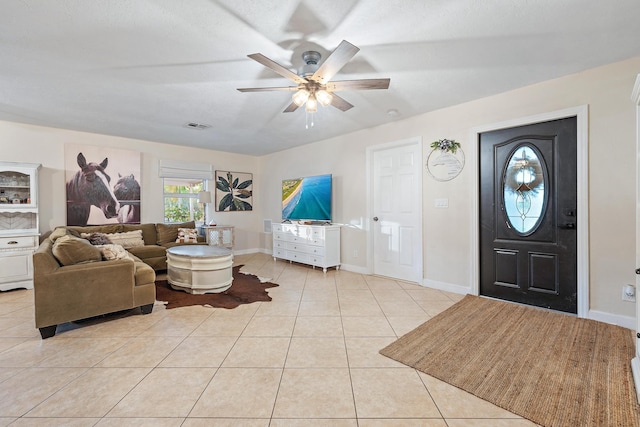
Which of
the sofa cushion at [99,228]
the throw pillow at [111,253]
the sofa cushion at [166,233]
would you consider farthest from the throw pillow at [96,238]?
the throw pillow at [111,253]

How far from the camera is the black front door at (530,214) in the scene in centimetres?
287

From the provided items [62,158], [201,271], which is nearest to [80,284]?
[201,271]

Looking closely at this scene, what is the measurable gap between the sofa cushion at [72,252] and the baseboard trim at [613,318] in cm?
494

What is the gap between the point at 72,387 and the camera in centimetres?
174

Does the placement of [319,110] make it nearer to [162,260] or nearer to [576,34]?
[576,34]

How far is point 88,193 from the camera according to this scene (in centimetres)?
476

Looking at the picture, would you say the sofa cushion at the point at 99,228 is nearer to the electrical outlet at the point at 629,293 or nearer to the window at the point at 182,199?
the window at the point at 182,199

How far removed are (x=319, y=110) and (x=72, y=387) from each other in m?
3.56

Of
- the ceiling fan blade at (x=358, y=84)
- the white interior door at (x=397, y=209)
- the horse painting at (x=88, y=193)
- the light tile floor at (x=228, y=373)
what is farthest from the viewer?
the horse painting at (x=88, y=193)

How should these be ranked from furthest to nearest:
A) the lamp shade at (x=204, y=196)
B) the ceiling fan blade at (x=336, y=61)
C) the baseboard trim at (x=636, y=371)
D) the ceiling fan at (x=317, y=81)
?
the lamp shade at (x=204, y=196)
the ceiling fan at (x=317, y=81)
the ceiling fan blade at (x=336, y=61)
the baseboard trim at (x=636, y=371)

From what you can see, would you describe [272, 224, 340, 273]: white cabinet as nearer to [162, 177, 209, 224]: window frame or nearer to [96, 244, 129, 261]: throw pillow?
[162, 177, 209, 224]: window frame

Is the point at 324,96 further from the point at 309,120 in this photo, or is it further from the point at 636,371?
the point at 636,371

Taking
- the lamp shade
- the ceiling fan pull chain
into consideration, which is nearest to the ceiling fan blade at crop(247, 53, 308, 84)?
the ceiling fan pull chain

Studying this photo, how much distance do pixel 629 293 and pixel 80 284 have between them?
5.02m
